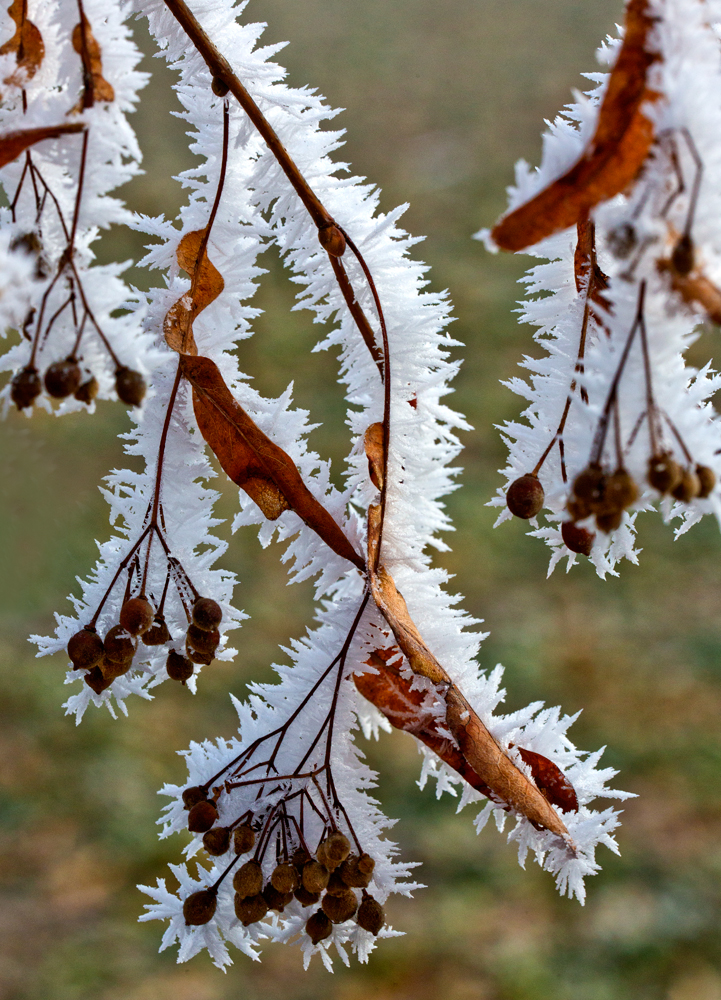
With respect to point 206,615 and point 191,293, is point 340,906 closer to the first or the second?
point 206,615

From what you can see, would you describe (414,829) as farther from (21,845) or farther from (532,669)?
(21,845)

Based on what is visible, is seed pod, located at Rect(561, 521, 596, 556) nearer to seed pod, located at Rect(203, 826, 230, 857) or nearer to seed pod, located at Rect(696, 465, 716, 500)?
seed pod, located at Rect(696, 465, 716, 500)

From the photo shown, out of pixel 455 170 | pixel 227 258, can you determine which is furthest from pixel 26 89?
pixel 455 170

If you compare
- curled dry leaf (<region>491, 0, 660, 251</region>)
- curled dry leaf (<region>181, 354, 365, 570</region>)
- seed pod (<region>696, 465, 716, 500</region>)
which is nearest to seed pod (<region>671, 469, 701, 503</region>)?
seed pod (<region>696, 465, 716, 500</region>)

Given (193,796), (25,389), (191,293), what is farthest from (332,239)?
(193,796)

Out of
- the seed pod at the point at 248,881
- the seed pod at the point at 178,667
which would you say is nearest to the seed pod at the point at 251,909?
the seed pod at the point at 248,881
